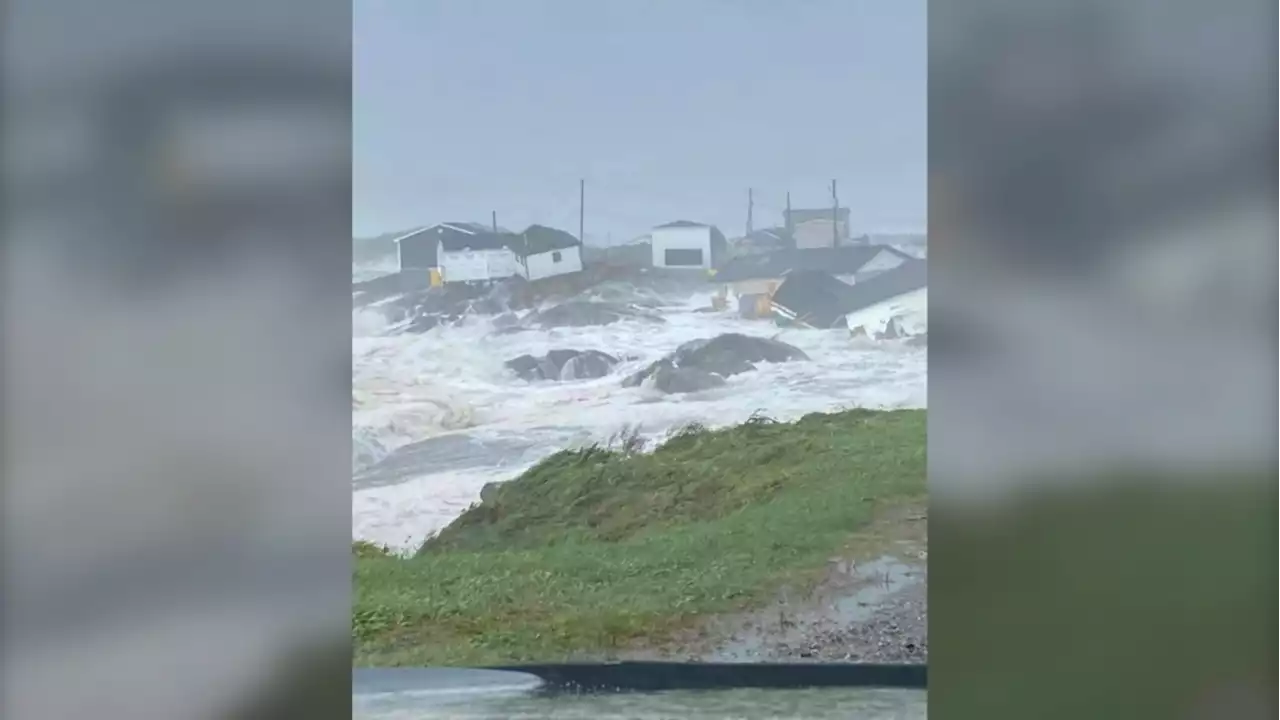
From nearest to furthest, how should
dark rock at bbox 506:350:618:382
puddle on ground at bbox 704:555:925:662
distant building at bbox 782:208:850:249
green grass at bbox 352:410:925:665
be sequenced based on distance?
puddle on ground at bbox 704:555:925:662 < green grass at bbox 352:410:925:665 < distant building at bbox 782:208:850:249 < dark rock at bbox 506:350:618:382

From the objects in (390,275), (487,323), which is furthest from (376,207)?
(487,323)

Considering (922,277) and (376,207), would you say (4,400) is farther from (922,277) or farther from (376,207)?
(922,277)

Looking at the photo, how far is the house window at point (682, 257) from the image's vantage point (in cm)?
589

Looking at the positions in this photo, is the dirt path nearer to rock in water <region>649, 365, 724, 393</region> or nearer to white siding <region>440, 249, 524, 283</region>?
rock in water <region>649, 365, 724, 393</region>

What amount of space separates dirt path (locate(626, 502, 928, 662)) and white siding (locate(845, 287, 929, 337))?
102 cm

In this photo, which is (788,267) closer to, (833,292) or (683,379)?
(833,292)

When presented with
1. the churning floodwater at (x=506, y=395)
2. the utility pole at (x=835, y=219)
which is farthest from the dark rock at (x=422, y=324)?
the utility pole at (x=835, y=219)

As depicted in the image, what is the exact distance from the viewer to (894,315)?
590cm

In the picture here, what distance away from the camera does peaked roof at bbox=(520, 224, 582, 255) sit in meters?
5.87

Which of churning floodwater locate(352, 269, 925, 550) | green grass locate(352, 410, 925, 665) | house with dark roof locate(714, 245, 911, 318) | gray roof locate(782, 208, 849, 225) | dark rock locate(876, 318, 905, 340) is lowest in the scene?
green grass locate(352, 410, 925, 665)

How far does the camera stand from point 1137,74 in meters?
1.89

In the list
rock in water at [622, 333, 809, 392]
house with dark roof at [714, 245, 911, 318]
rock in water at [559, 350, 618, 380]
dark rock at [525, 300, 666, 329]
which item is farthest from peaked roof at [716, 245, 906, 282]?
rock in water at [559, 350, 618, 380]

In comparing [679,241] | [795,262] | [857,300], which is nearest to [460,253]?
[679,241]

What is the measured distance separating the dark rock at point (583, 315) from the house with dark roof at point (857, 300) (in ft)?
2.54
